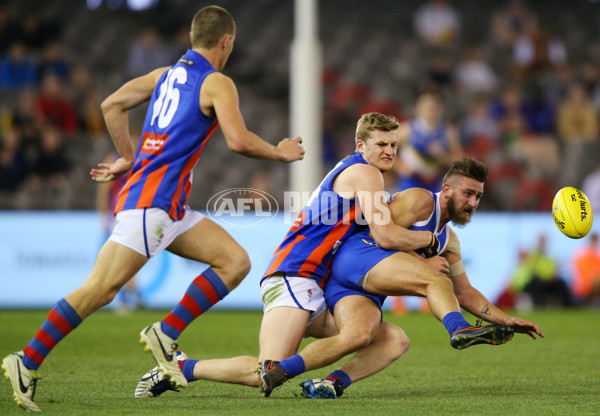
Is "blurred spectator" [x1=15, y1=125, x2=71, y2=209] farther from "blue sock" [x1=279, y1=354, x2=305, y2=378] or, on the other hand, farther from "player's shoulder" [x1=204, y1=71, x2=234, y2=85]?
"blue sock" [x1=279, y1=354, x2=305, y2=378]

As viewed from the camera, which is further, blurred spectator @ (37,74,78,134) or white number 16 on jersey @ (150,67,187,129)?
blurred spectator @ (37,74,78,134)

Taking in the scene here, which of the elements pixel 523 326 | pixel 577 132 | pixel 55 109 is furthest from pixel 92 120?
pixel 523 326

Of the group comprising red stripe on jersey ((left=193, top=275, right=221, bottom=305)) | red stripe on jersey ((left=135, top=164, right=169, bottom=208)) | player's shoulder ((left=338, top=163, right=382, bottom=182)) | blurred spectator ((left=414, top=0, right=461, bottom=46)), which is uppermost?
blurred spectator ((left=414, top=0, right=461, bottom=46))

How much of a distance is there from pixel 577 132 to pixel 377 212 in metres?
12.2

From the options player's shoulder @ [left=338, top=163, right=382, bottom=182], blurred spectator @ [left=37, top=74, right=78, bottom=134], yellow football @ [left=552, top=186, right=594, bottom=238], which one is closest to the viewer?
player's shoulder @ [left=338, top=163, right=382, bottom=182]

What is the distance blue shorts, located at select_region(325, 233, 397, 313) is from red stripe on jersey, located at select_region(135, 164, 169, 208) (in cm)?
119

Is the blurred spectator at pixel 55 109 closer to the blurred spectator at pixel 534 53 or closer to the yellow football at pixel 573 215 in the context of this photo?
the blurred spectator at pixel 534 53

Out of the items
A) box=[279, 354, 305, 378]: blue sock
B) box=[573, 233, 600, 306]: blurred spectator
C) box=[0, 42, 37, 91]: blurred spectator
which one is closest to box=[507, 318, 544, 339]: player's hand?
box=[279, 354, 305, 378]: blue sock

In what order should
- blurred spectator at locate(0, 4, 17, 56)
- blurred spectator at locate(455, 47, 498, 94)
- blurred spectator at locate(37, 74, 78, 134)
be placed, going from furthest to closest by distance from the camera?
blurred spectator at locate(455, 47, 498, 94) < blurred spectator at locate(0, 4, 17, 56) < blurred spectator at locate(37, 74, 78, 134)

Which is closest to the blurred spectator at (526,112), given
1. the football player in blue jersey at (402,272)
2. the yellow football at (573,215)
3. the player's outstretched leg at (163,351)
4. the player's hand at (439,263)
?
the yellow football at (573,215)

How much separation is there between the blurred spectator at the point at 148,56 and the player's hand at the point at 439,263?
1183 centimetres

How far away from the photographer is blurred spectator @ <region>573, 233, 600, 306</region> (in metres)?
13.1

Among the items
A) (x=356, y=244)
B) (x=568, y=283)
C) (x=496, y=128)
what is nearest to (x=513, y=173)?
(x=496, y=128)

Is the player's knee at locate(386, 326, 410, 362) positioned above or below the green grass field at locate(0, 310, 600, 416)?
above
